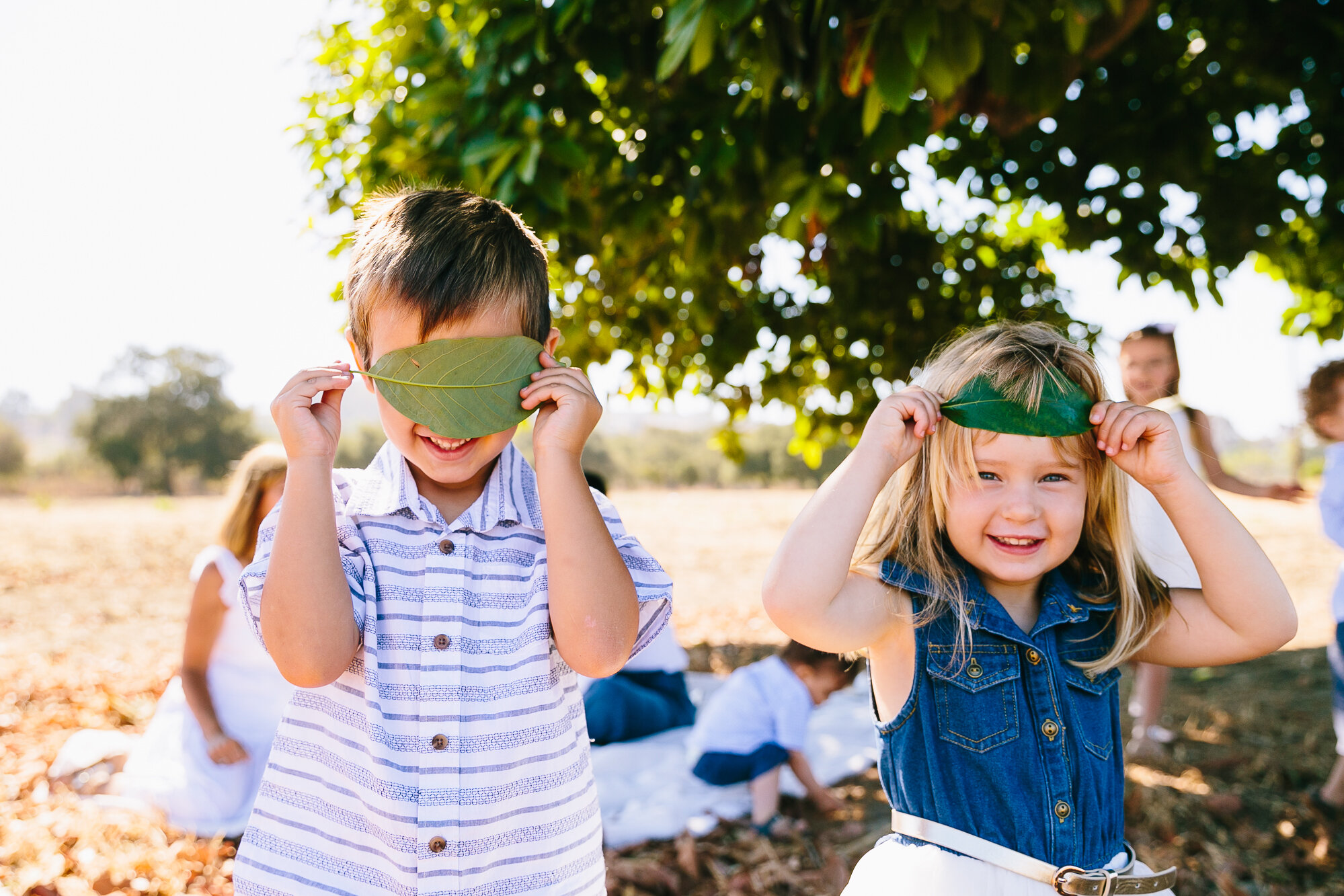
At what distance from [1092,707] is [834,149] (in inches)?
71.8

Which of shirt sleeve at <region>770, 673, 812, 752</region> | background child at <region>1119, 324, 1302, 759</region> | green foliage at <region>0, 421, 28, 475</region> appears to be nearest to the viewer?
shirt sleeve at <region>770, 673, 812, 752</region>

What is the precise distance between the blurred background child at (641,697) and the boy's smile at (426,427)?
230 cm

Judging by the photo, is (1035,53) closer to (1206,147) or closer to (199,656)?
(1206,147)

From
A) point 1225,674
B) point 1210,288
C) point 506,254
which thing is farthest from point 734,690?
point 1225,674

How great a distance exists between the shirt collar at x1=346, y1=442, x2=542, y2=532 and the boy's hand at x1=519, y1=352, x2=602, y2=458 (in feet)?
0.42

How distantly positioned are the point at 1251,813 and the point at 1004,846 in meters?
2.51

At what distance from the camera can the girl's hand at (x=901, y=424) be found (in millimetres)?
1365

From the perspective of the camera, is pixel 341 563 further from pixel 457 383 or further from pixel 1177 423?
pixel 1177 423

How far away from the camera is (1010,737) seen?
1.39 metres

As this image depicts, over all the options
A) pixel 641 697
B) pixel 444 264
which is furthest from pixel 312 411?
pixel 641 697

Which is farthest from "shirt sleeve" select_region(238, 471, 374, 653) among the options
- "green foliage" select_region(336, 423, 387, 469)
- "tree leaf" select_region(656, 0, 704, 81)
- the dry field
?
"green foliage" select_region(336, 423, 387, 469)

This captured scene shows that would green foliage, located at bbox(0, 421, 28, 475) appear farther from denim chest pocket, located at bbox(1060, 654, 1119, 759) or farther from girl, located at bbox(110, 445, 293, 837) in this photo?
denim chest pocket, located at bbox(1060, 654, 1119, 759)

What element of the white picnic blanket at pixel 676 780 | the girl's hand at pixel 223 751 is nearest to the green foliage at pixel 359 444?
the white picnic blanket at pixel 676 780

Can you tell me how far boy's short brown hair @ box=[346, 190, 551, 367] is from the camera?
1293mm
